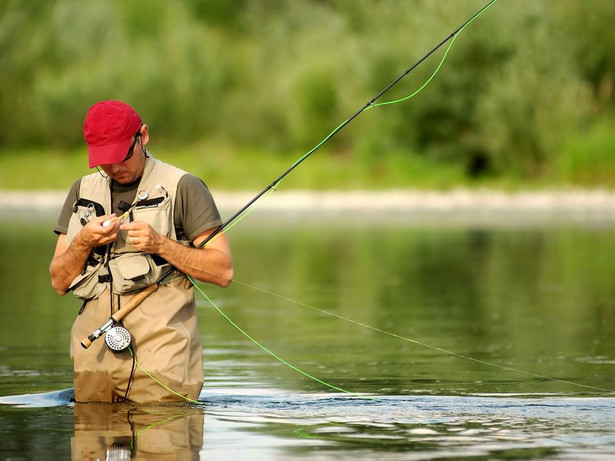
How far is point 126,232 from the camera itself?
217 inches

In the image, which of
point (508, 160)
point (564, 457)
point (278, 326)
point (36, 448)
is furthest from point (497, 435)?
point (508, 160)

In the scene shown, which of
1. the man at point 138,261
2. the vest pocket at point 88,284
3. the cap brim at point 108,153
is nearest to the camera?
the cap brim at point 108,153

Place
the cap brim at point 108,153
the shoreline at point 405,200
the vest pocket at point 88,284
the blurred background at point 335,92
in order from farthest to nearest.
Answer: the blurred background at point 335,92, the shoreline at point 405,200, the vest pocket at point 88,284, the cap brim at point 108,153

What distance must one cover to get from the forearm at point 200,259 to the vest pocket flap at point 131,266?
0.33ft

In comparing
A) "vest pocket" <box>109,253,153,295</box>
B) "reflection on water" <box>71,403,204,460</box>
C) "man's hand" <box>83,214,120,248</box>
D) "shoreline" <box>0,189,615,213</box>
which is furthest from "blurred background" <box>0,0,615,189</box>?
"man's hand" <box>83,214,120,248</box>

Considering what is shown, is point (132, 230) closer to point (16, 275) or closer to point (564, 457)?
point (564, 457)

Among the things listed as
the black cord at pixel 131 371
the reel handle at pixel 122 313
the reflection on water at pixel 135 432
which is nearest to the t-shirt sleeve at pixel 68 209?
the reel handle at pixel 122 313

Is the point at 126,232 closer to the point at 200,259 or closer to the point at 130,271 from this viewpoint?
the point at 130,271

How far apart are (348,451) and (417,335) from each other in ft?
13.8

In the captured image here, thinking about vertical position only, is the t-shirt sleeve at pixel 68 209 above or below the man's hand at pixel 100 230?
above

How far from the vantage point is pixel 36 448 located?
→ 5.35m

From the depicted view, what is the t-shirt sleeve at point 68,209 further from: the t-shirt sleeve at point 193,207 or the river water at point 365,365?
the river water at point 365,365

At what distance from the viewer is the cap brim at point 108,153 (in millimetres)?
5309

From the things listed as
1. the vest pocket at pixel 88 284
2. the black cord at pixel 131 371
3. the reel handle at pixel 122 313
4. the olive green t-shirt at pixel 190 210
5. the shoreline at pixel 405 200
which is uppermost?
the shoreline at pixel 405 200
